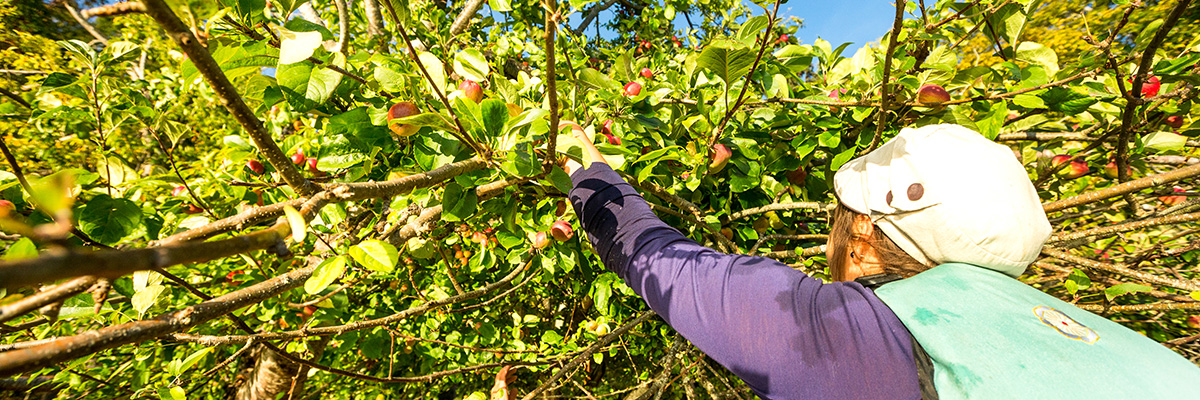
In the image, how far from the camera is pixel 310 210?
0.51 m

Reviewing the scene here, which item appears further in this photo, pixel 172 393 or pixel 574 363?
pixel 574 363

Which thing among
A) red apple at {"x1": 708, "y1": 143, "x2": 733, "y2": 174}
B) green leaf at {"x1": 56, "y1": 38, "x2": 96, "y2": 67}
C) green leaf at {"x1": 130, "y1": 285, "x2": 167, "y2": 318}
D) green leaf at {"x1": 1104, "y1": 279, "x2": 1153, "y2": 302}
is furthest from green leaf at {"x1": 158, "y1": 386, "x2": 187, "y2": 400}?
green leaf at {"x1": 1104, "y1": 279, "x2": 1153, "y2": 302}

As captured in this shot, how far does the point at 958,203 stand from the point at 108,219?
1.70 metres

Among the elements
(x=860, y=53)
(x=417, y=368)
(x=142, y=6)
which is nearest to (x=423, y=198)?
(x=142, y=6)

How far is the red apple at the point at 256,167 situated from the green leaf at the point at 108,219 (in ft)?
2.02

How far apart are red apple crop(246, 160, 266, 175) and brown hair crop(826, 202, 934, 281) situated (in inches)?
70.3

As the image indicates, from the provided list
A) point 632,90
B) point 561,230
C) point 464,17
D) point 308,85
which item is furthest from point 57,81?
point 464,17

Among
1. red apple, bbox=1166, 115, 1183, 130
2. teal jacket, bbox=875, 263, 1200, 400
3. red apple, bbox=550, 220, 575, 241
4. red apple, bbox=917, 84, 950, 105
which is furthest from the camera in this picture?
red apple, bbox=1166, 115, 1183, 130

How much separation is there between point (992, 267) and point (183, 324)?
1.47m

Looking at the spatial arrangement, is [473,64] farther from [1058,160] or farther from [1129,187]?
[1058,160]

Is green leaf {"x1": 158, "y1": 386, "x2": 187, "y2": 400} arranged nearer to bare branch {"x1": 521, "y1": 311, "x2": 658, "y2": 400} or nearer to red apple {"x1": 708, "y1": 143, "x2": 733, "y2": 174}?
bare branch {"x1": 521, "y1": 311, "x2": 658, "y2": 400}

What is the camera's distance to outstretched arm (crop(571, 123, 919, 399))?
2.64 feet

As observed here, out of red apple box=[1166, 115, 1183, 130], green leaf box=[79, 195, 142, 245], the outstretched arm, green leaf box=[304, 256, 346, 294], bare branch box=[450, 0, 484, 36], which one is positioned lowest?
the outstretched arm

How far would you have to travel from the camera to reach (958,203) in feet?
3.06
